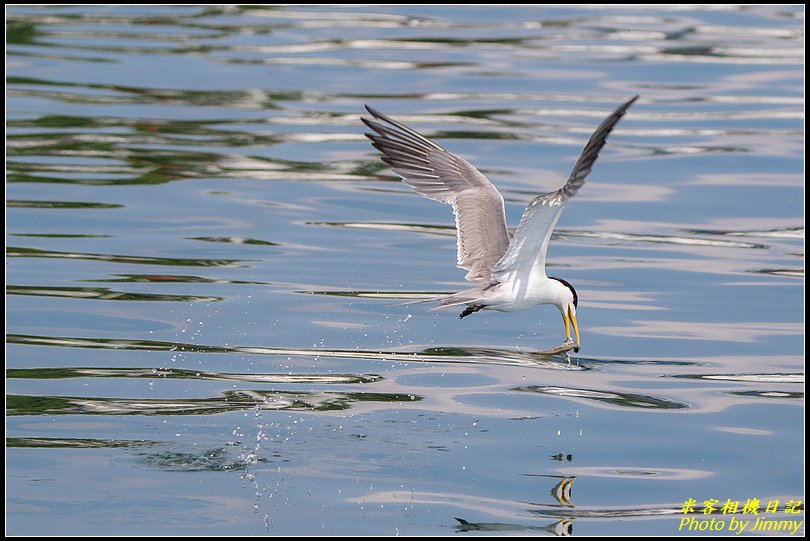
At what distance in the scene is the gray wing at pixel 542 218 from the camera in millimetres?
8031

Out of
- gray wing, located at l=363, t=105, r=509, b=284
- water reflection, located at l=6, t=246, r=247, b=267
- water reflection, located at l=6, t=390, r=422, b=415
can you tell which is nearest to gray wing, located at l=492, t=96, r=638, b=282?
gray wing, located at l=363, t=105, r=509, b=284

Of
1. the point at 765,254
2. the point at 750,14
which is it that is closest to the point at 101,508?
the point at 765,254

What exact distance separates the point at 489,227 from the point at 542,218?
5.29 feet

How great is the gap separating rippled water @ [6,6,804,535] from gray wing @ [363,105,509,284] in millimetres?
1122

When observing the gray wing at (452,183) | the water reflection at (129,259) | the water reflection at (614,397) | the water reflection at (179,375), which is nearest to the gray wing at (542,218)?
the gray wing at (452,183)

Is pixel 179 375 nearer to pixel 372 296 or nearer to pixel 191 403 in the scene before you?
pixel 191 403

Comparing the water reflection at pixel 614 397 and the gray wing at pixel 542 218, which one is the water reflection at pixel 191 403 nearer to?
the water reflection at pixel 614 397

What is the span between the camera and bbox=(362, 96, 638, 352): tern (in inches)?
347

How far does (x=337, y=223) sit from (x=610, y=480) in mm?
7195

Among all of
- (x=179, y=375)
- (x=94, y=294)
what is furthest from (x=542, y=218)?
(x=94, y=294)

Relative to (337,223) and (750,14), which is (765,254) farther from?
(750,14)

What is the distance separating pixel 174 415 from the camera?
30.8 feet

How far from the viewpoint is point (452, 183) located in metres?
11.0

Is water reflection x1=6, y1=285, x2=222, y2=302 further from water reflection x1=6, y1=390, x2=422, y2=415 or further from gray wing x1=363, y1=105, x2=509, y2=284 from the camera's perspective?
water reflection x1=6, y1=390, x2=422, y2=415
